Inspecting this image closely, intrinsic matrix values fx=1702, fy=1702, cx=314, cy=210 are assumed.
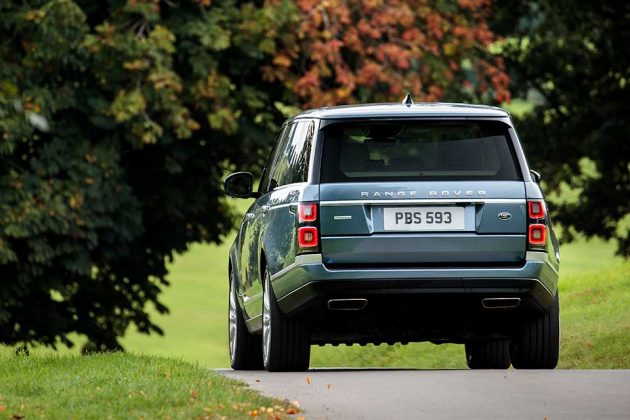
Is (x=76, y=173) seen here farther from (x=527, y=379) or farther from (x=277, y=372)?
(x=527, y=379)

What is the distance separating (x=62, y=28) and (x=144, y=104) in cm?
144

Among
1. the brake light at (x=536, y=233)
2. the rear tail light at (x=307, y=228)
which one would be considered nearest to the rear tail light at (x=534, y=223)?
the brake light at (x=536, y=233)

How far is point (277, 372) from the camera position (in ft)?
39.8

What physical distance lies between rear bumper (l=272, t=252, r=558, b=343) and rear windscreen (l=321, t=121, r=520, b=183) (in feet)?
2.24

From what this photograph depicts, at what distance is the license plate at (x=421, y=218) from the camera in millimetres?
11258

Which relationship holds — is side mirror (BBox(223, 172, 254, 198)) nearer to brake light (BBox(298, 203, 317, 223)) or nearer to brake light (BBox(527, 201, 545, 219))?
brake light (BBox(298, 203, 317, 223))

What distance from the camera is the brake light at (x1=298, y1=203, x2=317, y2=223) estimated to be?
11289mm

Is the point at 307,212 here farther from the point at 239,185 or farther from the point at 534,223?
the point at 239,185

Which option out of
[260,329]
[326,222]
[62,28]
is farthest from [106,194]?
[326,222]

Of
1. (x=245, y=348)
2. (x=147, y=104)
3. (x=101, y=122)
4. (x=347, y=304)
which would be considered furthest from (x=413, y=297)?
(x=101, y=122)

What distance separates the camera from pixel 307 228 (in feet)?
37.1

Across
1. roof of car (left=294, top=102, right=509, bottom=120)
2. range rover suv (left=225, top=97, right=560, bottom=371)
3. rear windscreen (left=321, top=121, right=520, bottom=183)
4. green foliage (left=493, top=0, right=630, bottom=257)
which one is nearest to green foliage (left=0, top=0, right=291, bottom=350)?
green foliage (left=493, top=0, right=630, bottom=257)

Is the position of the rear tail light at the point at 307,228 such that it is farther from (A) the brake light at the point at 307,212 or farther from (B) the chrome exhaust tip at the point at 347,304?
(B) the chrome exhaust tip at the point at 347,304

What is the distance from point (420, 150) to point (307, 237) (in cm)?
105
